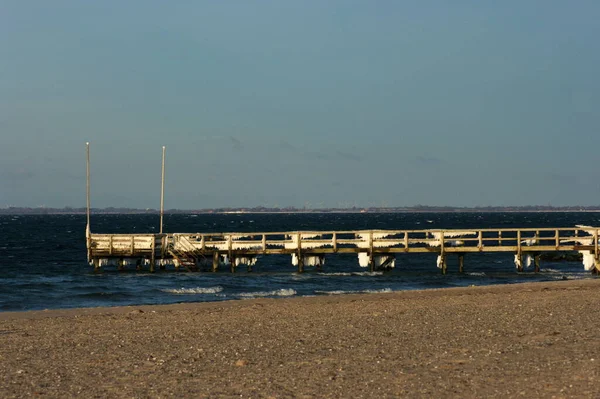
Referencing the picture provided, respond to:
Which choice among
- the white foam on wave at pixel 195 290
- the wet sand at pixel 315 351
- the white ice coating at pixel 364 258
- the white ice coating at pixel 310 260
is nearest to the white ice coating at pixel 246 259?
the white ice coating at pixel 310 260

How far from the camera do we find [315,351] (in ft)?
45.0

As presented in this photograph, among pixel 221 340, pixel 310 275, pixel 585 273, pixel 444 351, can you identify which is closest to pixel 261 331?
pixel 221 340

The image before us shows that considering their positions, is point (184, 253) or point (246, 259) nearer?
point (184, 253)

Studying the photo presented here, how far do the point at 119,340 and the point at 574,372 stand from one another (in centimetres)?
856

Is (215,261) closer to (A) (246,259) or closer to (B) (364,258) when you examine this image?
(A) (246,259)

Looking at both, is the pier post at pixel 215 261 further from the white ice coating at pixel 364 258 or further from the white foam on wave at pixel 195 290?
the white foam on wave at pixel 195 290

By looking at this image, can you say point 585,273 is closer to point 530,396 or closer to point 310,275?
point 310,275

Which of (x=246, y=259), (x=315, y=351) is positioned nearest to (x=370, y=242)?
(x=246, y=259)

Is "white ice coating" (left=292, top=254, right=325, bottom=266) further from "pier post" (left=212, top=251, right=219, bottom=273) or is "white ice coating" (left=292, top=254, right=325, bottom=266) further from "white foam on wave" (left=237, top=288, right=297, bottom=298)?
"white foam on wave" (left=237, top=288, right=297, bottom=298)

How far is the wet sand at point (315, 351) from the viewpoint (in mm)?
10734

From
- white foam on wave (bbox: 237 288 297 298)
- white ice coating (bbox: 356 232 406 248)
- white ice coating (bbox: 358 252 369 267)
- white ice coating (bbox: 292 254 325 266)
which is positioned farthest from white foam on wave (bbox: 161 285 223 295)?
white ice coating (bbox: 358 252 369 267)

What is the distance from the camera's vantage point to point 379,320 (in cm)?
1802

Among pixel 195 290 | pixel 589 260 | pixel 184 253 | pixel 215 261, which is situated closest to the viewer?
pixel 195 290

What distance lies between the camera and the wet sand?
10734 mm
